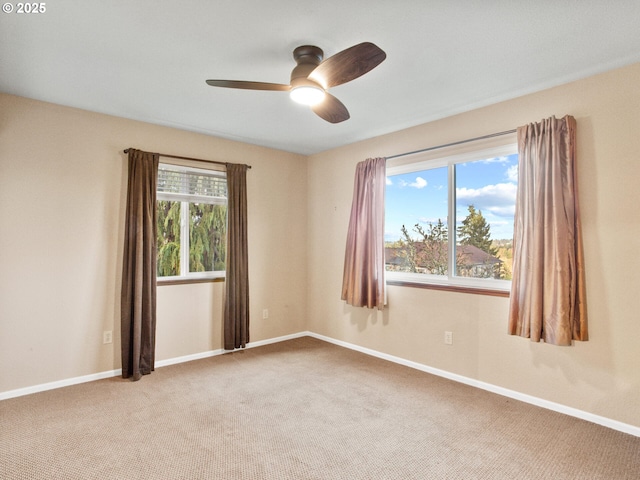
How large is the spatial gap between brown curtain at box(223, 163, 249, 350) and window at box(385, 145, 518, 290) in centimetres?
168

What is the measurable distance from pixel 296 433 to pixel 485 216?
7.93 ft

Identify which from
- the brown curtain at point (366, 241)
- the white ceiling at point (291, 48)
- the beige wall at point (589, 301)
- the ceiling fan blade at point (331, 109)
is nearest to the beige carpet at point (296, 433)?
the beige wall at point (589, 301)

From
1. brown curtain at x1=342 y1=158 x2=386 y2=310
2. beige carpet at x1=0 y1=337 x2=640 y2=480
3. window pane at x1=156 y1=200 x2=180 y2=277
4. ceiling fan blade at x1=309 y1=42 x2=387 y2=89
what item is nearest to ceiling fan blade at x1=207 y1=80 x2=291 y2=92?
ceiling fan blade at x1=309 y1=42 x2=387 y2=89

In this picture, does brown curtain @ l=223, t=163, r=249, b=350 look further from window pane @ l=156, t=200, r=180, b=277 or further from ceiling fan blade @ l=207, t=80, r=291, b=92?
ceiling fan blade @ l=207, t=80, r=291, b=92

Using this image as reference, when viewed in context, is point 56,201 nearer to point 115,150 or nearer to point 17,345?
point 115,150

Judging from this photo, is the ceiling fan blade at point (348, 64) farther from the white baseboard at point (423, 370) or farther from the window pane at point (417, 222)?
the white baseboard at point (423, 370)

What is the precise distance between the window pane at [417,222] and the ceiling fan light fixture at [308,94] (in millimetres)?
1785

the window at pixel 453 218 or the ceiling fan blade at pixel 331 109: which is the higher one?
the ceiling fan blade at pixel 331 109

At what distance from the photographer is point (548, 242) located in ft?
8.50

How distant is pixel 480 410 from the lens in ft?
8.83

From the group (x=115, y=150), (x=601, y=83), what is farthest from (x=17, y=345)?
(x=601, y=83)

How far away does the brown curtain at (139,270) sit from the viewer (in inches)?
130

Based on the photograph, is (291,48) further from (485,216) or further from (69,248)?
(69,248)

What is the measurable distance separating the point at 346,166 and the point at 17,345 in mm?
3666
